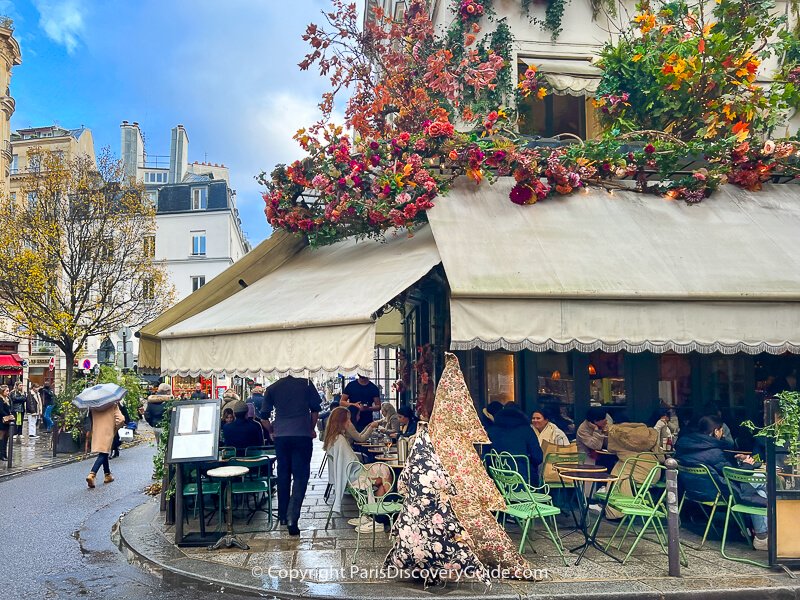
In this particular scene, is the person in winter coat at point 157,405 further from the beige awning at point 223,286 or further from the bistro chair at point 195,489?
the bistro chair at point 195,489

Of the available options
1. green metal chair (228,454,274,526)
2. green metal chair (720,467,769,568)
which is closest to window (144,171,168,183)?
green metal chair (228,454,274,526)

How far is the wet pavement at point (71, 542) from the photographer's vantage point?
6234 millimetres

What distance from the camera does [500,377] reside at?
1052 centimetres

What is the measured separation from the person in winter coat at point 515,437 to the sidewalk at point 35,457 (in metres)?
10.5

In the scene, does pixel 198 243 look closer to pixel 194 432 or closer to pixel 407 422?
pixel 407 422

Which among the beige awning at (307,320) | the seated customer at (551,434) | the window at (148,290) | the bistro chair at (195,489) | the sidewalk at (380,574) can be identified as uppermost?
the window at (148,290)

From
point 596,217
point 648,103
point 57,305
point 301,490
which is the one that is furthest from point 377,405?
A: point 57,305

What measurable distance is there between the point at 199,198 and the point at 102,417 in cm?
3800

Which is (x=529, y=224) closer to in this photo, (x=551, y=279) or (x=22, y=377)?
(x=551, y=279)

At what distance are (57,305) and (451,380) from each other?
1981cm

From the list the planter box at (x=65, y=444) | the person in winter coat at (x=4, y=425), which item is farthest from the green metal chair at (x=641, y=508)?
the planter box at (x=65, y=444)

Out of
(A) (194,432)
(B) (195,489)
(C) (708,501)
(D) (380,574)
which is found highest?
(A) (194,432)

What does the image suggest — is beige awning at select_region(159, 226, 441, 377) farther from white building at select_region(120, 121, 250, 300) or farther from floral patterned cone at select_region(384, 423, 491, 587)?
white building at select_region(120, 121, 250, 300)

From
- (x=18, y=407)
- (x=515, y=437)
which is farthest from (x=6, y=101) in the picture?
(x=515, y=437)
